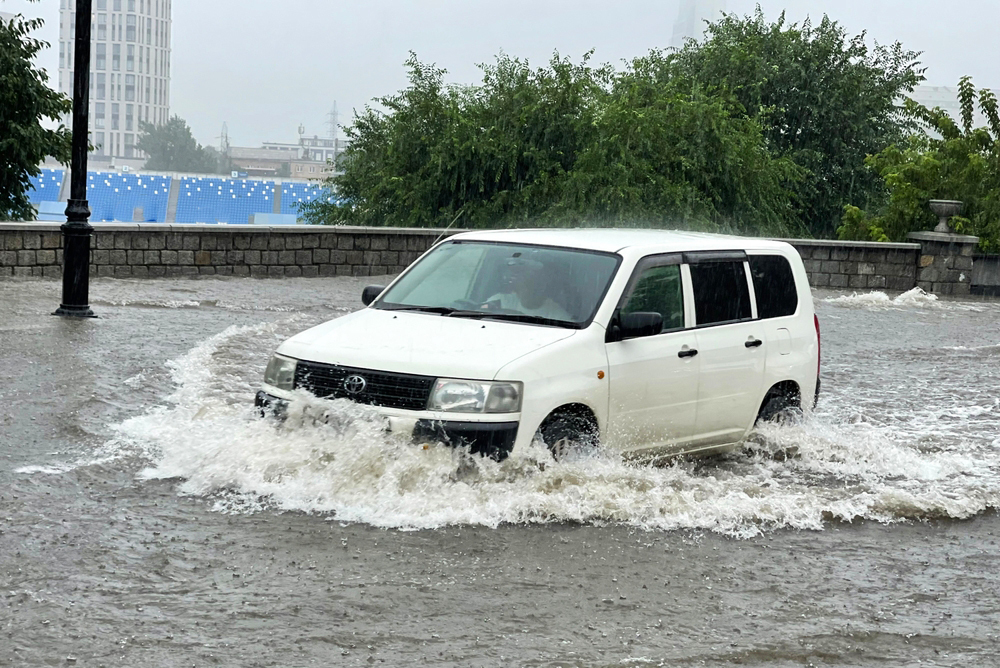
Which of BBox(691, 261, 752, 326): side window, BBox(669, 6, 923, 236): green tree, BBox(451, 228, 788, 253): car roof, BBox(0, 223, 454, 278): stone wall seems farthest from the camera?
BBox(669, 6, 923, 236): green tree

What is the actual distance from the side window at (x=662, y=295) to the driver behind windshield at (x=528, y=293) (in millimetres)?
483

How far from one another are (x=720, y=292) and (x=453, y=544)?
3061 millimetres

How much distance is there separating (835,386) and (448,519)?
731cm

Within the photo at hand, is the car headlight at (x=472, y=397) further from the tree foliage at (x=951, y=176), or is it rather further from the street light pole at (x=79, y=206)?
the tree foliage at (x=951, y=176)

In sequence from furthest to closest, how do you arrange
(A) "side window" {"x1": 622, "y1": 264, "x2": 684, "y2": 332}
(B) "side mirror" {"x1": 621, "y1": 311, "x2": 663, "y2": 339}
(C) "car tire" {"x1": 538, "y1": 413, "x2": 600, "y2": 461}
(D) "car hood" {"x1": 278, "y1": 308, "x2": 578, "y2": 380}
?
(A) "side window" {"x1": 622, "y1": 264, "x2": 684, "y2": 332} < (B) "side mirror" {"x1": 621, "y1": 311, "x2": 663, "y2": 339} < (C) "car tire" {"x1": 538, "y1": 413, "x2": 600, "y2": 461} < (D) "car hood" {"x1": 278, "y1": 308, "x2": 578, "y2": 380}

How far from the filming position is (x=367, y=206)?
35594 mm

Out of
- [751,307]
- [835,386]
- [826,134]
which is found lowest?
[835,386]

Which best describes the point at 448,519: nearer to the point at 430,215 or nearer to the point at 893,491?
the point at 893,491

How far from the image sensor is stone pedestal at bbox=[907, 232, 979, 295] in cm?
2573

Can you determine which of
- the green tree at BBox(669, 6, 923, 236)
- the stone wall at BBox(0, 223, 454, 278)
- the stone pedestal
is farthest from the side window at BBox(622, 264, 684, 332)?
the green tree at BBox(669, 6, 923, 236)

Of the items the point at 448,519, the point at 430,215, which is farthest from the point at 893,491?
the point at 430,215

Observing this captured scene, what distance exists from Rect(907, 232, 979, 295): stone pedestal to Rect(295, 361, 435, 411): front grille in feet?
68.6

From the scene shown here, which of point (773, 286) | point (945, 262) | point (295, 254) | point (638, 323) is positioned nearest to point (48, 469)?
point (638, 323)

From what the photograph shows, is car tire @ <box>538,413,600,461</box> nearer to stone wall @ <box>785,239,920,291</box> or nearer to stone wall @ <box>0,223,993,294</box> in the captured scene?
stone wall @ <box>0,223,993,294</box>
